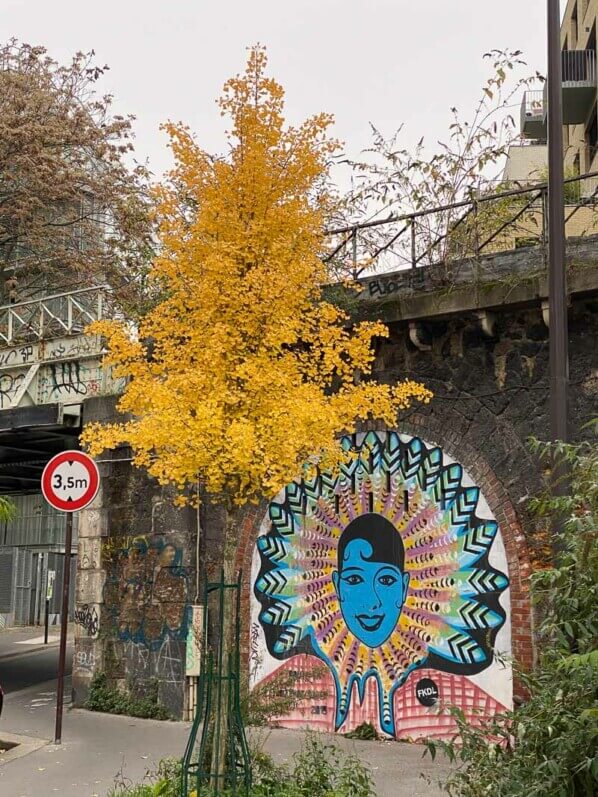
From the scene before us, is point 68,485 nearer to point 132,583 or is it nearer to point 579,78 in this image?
point 132,583

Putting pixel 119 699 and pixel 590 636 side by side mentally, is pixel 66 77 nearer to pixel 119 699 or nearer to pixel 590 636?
pixel 119 699

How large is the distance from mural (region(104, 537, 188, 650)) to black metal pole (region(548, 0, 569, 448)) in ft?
20.1

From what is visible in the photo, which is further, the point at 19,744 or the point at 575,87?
the point at 575,87

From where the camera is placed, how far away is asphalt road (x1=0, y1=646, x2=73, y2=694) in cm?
1652

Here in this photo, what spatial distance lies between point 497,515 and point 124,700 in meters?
5.84

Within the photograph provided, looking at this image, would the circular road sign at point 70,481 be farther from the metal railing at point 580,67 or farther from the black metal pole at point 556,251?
the metal railing at point 580,67

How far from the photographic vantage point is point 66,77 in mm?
23219

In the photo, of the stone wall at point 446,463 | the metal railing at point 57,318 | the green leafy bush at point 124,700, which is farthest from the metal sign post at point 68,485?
the metal railing at point 57,318

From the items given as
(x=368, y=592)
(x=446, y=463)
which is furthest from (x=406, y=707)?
(x=446, y=463)

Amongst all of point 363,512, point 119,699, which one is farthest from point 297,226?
point 119,699

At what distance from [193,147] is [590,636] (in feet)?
16.0

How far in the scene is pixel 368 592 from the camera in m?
10.4

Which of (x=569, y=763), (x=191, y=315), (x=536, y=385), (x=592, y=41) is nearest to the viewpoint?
(x=569, y=763)

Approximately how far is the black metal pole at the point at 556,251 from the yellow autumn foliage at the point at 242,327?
1462 mm
